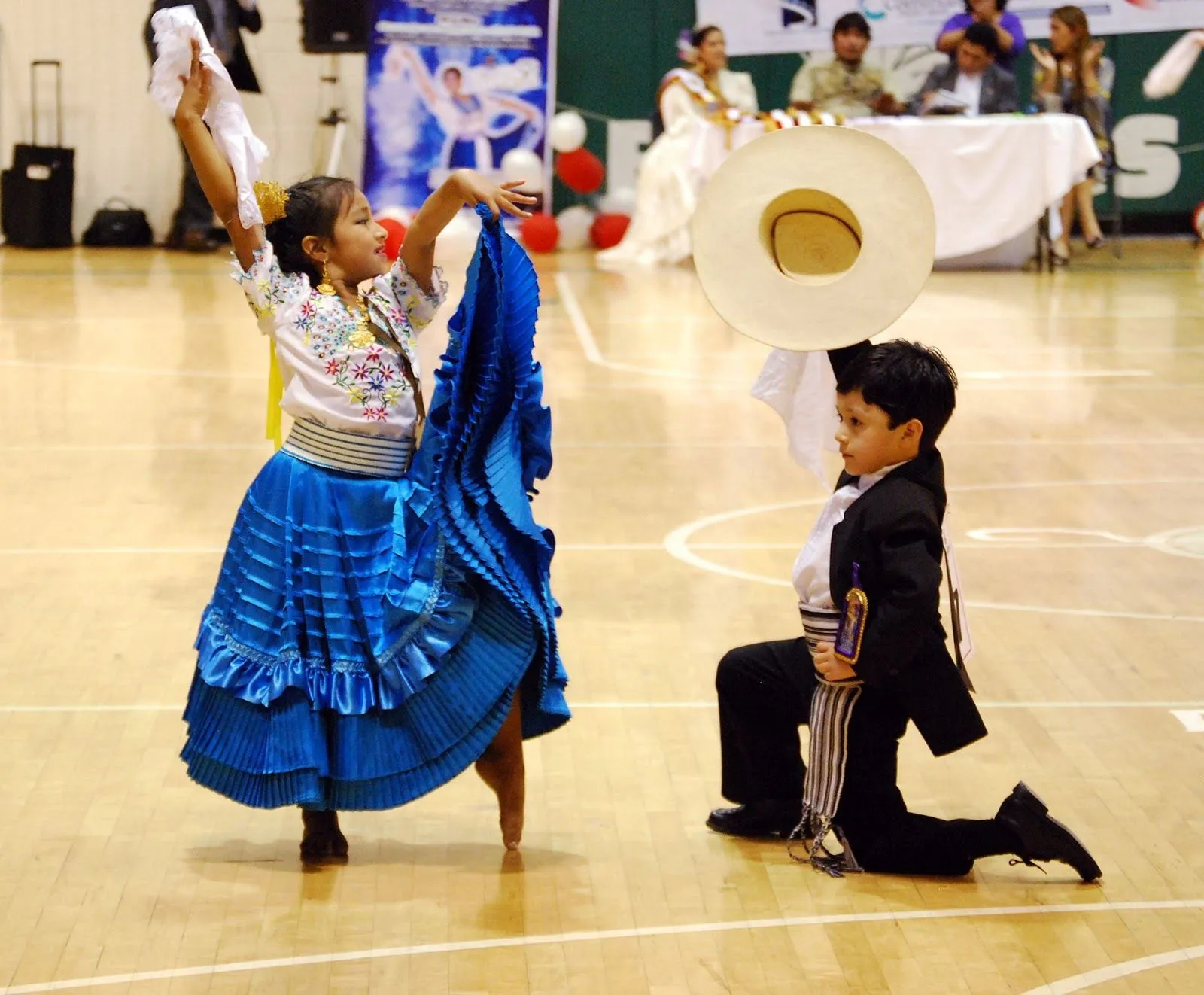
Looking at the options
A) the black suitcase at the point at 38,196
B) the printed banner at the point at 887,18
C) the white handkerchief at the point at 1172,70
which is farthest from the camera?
the printed banner at the point at 887,18

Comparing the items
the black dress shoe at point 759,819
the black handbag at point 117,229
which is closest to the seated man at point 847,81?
the black handbag at point 117,229

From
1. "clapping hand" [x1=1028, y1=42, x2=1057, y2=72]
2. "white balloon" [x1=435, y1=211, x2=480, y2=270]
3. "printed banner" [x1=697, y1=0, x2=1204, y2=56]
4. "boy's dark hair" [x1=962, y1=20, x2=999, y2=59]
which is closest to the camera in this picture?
"boy's dark hair" [x1=962, y1=20, x2=999, y2=59]

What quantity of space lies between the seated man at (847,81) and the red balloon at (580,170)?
2.27 meters

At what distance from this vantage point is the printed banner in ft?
50.6

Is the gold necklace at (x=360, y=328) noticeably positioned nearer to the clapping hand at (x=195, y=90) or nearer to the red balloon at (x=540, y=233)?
the clapping hand at (x=195, y=90)

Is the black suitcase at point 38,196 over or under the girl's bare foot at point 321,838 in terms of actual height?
over

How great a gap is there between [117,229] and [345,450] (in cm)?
1258

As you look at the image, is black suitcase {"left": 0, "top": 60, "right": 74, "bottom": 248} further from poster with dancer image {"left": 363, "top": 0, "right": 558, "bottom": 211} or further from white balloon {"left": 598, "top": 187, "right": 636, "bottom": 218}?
white balloon {"left": 598, "top": 187, "right": 636, "bottom": 218}

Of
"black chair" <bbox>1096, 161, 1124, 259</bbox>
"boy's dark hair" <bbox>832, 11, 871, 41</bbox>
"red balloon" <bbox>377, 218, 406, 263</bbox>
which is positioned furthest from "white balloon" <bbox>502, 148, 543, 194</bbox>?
"black chair" <bbox>1096, 161, 1124, 259</bbox>

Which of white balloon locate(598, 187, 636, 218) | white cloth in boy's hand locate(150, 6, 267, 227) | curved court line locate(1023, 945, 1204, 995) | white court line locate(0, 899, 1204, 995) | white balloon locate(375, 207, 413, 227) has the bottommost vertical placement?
white court line locate(0, 899, 1204, 995)

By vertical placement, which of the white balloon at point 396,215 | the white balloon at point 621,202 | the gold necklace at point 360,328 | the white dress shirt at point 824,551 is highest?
the gold necklace at point 360,328

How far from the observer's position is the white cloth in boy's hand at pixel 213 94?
3432mm

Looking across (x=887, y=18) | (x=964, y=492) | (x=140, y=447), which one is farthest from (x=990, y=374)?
(x=887, y=18)

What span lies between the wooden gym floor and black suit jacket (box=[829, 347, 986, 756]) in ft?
1.14
